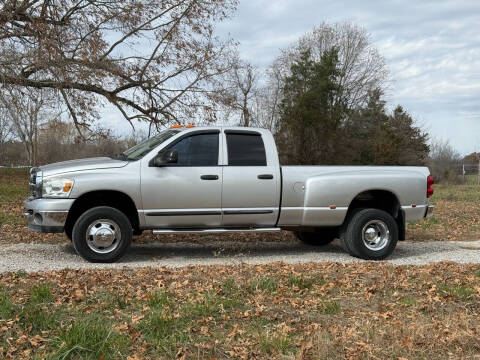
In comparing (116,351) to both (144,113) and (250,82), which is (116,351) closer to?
(144,113)

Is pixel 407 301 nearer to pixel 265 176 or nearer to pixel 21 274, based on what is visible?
pixel 265 176

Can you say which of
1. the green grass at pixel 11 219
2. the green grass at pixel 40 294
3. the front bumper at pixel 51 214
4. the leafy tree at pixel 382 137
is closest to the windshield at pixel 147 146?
the front bumper at pixel 51 214

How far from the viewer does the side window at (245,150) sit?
8.30 m

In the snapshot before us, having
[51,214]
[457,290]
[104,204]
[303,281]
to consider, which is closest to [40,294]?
[51,214]

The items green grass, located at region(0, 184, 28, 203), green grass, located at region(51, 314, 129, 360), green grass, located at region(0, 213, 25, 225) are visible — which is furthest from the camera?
green grass, located at region(0, 184, 28, 203)

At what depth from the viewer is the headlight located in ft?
25.0

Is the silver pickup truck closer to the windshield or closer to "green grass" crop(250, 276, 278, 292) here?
the windshield

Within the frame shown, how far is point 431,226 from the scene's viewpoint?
44.5ft

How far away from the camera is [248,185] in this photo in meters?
8.17

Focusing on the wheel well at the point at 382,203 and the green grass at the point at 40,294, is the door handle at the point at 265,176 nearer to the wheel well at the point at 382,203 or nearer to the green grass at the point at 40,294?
the wheel well at the point at 382,203

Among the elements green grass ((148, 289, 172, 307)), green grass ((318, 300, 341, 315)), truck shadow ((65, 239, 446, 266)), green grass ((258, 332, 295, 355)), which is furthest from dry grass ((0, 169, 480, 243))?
green grass ((258, 332, 295, 355))

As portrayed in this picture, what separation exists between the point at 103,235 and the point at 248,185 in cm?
222

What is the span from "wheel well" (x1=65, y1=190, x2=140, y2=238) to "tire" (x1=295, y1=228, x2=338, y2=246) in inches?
128

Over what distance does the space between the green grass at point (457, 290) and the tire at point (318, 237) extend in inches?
124
